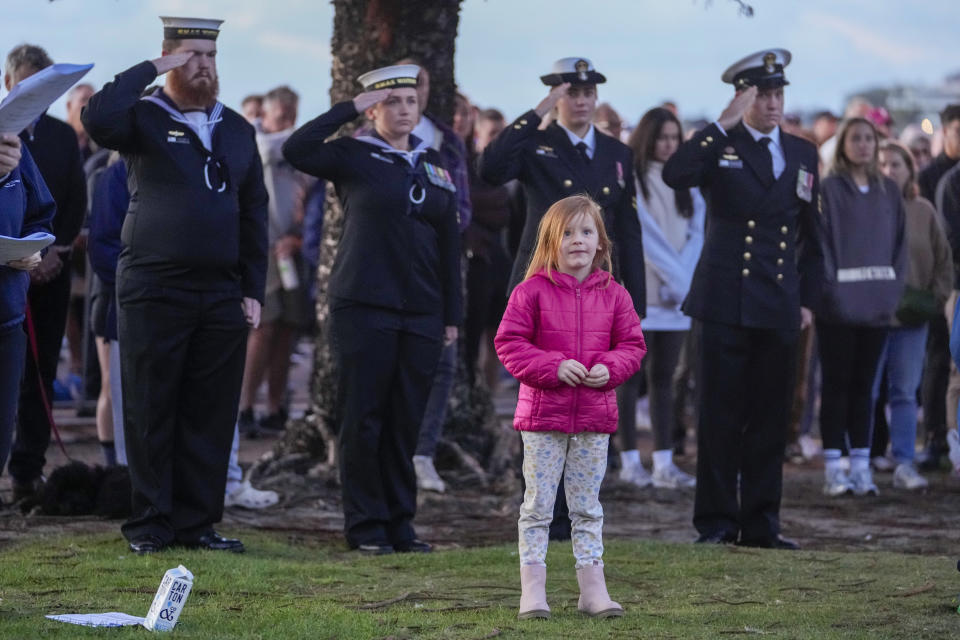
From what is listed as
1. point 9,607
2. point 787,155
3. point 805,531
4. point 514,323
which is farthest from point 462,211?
point 9,607

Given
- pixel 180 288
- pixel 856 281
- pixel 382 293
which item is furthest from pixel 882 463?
pixel 180 288

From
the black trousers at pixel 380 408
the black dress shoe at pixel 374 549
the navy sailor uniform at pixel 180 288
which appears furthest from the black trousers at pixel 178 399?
the black dress shoe at pixel 374 549

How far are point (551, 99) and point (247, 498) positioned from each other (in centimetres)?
297

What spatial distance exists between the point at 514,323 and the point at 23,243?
1.84 m

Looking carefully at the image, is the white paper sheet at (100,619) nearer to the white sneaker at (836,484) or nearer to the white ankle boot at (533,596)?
the white ankle boot at (533,596)

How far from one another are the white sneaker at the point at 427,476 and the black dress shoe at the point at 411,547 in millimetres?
1825

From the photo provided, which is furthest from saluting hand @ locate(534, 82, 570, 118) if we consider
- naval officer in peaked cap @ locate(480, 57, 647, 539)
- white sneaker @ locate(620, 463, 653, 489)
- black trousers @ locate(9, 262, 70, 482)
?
white sneaker @ locate(620, 463, 653, 489)

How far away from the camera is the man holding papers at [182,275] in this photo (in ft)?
24.2

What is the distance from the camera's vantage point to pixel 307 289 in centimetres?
1285

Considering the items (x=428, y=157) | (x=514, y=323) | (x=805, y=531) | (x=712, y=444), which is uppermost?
(x=428, y=157)

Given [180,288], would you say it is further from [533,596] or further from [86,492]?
[533,596]

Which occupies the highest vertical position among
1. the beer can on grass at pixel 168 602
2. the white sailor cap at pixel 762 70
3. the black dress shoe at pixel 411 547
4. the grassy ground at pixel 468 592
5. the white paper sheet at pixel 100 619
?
→ the white sailor cap at pixel 762 70

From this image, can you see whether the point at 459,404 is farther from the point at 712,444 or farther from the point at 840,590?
the point at 840,590

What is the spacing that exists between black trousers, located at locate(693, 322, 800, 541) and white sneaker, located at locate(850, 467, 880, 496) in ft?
7.84
